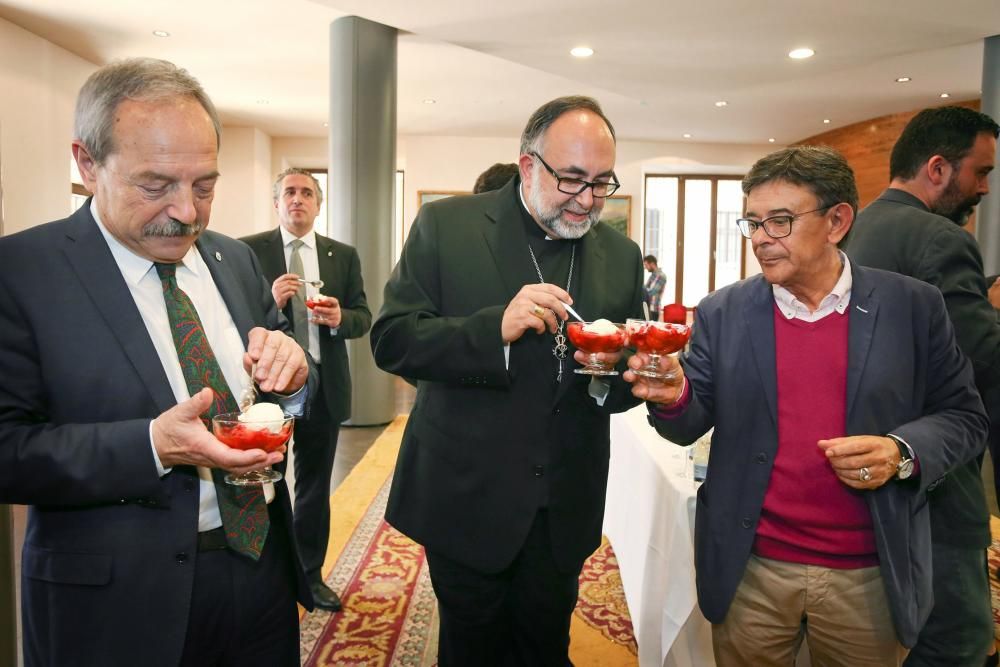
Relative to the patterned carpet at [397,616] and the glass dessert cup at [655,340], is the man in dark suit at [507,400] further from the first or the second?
the patterned carpet at [397,616]

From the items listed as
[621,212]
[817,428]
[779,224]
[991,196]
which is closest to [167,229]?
[779,224]

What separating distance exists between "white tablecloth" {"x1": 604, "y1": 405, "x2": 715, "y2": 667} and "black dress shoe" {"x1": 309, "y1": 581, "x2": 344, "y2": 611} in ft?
4.48

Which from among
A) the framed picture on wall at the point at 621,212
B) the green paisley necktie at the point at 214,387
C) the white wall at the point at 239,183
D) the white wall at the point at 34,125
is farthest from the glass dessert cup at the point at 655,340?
the framed picture on wall at the point at 621,212

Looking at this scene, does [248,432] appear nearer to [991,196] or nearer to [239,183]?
[991,196]

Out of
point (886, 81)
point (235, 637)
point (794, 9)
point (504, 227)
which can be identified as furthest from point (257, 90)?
point (235, 637)

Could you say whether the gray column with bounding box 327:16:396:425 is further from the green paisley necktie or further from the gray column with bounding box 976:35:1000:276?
the gray column with bounding box 976:35:1000:276

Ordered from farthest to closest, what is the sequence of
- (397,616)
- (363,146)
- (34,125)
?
(34,125), (363,146), (397,616)

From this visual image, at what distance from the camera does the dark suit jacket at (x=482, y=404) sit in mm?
1798

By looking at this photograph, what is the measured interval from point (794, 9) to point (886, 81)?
371 centimetres

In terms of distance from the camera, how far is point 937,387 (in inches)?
70.5

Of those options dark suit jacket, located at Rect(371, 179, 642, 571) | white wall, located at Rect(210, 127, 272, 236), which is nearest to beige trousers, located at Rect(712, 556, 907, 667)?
dark suit jacket, located at Rect(371, 179, 642, 571)

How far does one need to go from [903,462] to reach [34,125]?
8628 millimetres

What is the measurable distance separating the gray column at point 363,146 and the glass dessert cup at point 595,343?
5.42 meters

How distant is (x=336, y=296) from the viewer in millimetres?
3602
